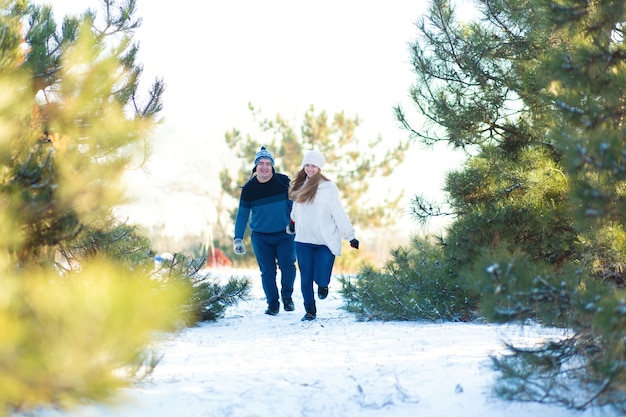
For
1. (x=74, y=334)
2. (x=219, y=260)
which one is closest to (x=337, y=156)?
(x=219, y=260)

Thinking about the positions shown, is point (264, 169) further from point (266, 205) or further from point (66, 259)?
point (66, 259)

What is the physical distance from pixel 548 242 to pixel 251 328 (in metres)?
3.22

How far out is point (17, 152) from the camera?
3697 mm

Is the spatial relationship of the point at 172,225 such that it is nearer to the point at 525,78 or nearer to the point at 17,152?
the point at 525,78

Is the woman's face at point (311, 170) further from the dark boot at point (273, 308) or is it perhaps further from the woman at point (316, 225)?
the dark boot at point (273, 308)

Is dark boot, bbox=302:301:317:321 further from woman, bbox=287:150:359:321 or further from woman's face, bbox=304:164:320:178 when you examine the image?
woman's face, bbox=304:164:320:178

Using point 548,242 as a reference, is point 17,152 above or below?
above

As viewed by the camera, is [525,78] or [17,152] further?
[525,78]

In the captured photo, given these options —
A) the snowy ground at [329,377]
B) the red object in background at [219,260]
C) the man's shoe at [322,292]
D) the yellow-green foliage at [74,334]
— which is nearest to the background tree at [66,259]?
the yellow-green foliage at [74,334]

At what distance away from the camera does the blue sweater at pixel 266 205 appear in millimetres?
7840

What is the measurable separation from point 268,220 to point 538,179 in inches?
121

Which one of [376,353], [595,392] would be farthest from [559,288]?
[376,353]

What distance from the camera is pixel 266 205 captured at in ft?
25.9

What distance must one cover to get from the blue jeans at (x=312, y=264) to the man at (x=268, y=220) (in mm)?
670
